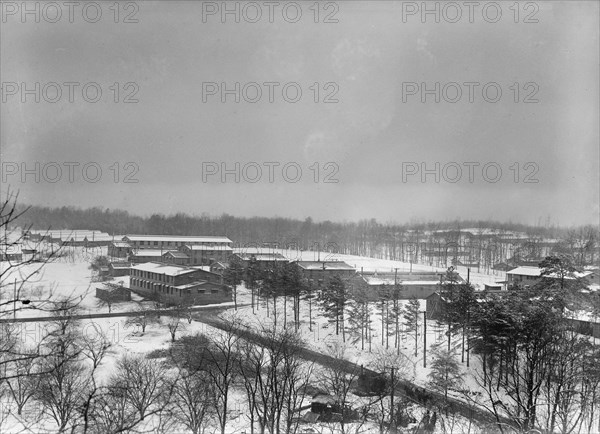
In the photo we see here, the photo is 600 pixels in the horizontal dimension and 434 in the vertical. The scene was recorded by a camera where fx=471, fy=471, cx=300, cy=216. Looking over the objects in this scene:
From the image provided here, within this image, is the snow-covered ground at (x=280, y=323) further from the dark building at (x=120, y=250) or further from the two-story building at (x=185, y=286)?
the dark building at (x=120, y=250)

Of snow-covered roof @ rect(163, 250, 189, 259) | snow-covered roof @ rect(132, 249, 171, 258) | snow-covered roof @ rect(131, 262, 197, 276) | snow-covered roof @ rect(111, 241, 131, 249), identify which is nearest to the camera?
snow-covered roof @ rect(131, 262, 197, 276)

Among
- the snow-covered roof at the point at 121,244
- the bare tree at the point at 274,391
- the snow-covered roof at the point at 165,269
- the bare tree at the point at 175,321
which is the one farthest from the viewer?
the snow-covered roof at the point at 121,244

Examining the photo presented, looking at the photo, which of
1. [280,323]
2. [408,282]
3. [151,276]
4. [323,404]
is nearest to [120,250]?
[151,276]

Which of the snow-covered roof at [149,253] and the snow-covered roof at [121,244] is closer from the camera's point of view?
the snow-covered roof at [149,253]

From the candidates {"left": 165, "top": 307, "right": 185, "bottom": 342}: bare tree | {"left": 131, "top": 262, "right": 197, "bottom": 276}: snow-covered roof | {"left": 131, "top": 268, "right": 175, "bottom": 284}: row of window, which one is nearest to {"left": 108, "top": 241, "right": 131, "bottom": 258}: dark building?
{"left": 131, "top": 268, "right": 175, "bottom": 284}: row of window

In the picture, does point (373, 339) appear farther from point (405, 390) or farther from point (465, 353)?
point (405, 390)

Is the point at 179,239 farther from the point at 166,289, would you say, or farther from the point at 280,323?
the point at 280,323

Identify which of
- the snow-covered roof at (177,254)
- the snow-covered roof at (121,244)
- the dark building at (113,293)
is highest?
the snow-covered roof at (121,244)

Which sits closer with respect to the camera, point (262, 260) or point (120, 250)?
point (262, 260)

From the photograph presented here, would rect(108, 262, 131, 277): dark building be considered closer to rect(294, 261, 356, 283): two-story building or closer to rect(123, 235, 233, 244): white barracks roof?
rect(123, 235, 233, 244): white barracks roof

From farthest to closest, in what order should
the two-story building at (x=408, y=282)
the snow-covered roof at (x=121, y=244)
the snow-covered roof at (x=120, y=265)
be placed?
the snow-covered roof at (x=121, y=244) < the snow-covered roof at (x=120, y=265) < the two-story building at (x=408, y=282)

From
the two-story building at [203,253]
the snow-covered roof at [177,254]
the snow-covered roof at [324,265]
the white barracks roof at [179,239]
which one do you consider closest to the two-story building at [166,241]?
the white barracks roof at [179,239]
